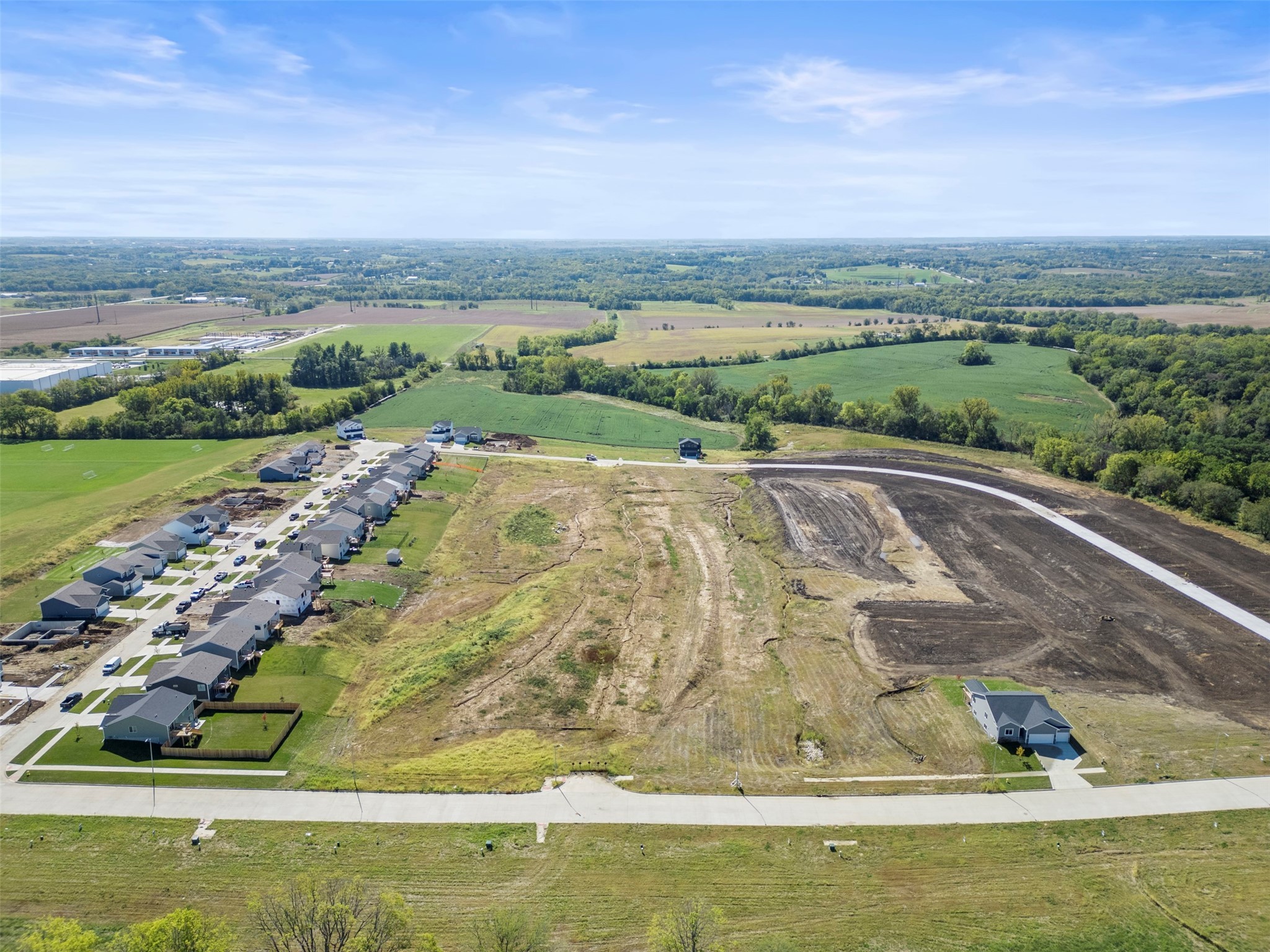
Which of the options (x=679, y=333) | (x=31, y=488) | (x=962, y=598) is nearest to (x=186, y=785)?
(x=962, y=598)

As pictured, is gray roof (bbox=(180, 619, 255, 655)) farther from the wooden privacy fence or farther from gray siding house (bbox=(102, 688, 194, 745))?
gray siding house (bbox=(102, 688, 194, 745))

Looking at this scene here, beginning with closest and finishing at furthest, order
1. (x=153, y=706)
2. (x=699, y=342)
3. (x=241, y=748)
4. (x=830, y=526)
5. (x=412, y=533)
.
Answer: (x=241, y=748) → (x=153, y=706) → (x=412, y=533) → (x=830, y=526) → (x=699, y=342)

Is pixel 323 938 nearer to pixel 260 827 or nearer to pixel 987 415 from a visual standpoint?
pixel 260 827

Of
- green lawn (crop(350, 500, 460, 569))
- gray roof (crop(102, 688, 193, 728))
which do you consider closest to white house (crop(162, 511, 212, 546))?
green lawn (crop(350, 500, 460, 569))

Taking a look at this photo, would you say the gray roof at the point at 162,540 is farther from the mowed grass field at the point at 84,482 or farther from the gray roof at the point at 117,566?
the mowed grass field at the point at 84,482

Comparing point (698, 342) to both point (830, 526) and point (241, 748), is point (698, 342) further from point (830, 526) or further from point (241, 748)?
Answer: point (241, 748)

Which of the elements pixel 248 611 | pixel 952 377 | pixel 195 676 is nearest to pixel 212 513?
pixel 248 611
